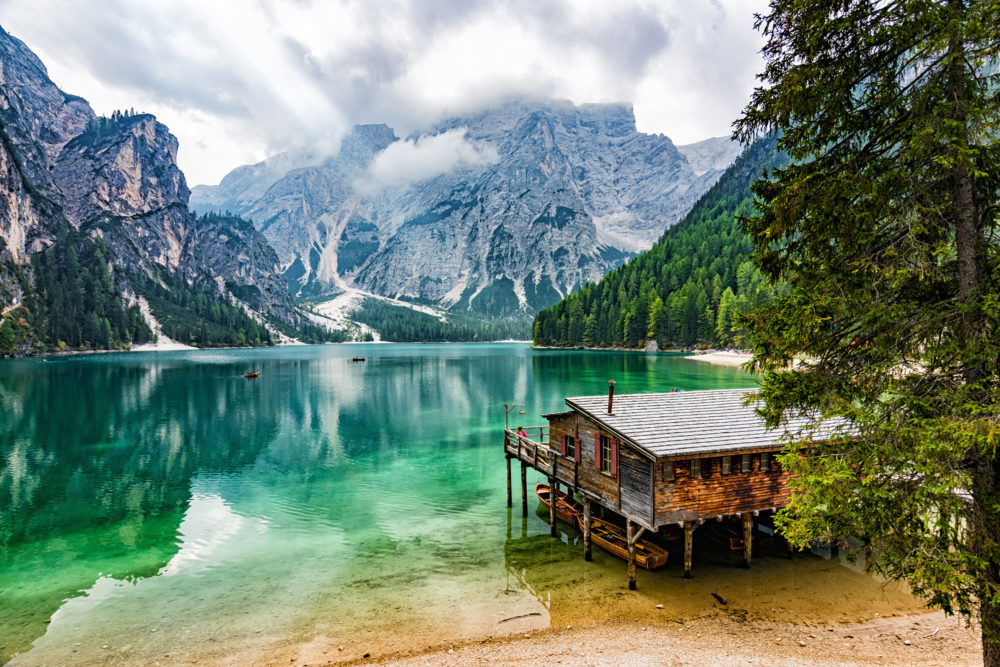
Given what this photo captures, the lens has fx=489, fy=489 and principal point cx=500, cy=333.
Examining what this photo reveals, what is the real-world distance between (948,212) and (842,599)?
1558 centimetres

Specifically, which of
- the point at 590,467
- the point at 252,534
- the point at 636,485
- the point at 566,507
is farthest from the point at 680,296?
the point at 252,534

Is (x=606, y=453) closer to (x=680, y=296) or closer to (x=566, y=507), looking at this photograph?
(x=566, y=507)

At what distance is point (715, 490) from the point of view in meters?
19.0

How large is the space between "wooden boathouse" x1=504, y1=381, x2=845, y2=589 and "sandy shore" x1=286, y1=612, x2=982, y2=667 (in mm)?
3483

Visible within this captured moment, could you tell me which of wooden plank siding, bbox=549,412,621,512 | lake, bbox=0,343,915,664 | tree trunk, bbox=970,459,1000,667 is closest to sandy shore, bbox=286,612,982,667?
lake, bbox=0,343,915,664

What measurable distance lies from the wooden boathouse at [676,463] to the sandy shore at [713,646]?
348 centimetres

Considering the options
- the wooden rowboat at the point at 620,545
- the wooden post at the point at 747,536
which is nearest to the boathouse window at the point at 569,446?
the wooden rowboat at the point at 620,545

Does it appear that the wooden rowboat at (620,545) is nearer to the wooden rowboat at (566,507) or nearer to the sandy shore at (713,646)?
the wooden rowboat at (566,507)

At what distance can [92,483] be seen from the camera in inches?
1412

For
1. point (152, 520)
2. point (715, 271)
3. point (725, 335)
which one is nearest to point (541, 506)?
point (152, 520)

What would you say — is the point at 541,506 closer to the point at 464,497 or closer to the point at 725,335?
the point at 464,497

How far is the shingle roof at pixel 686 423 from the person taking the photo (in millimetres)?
18328

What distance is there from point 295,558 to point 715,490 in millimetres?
19150

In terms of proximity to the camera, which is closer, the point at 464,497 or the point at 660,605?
the point at 660,605
